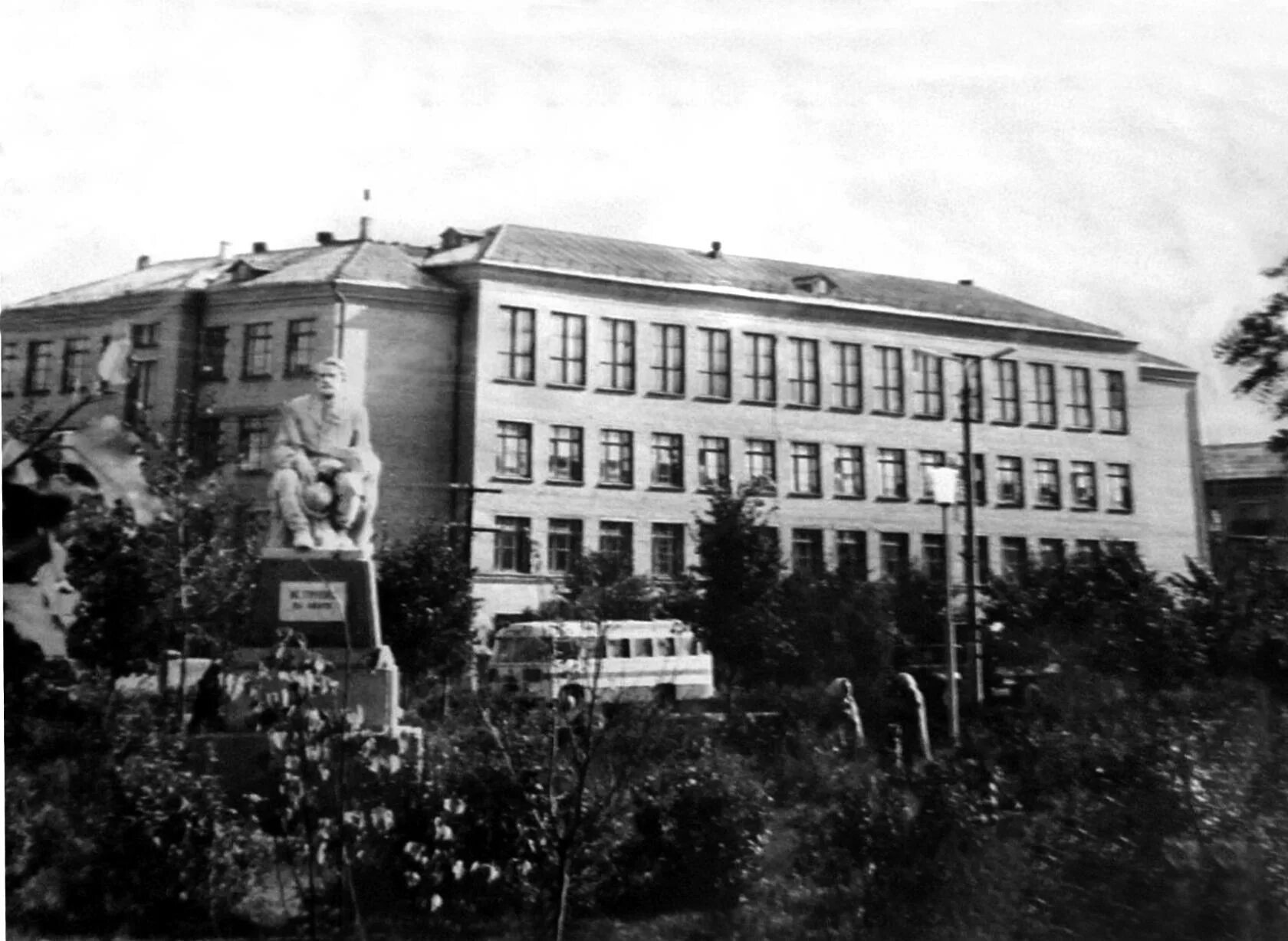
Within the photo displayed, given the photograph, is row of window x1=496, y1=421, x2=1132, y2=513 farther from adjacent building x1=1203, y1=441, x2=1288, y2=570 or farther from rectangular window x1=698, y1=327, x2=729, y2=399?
adjacent building x1=1203, y1=441, x2=1288, y2=570

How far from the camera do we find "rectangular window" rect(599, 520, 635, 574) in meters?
2.91

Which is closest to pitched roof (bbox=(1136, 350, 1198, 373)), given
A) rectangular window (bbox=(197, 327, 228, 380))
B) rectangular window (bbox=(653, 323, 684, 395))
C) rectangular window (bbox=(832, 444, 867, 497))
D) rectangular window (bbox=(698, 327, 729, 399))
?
rectangular window (bbox=(832, 444, 867, 497))

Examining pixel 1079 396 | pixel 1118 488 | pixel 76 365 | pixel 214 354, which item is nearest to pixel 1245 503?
pixel 1118 488

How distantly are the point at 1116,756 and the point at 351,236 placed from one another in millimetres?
2262

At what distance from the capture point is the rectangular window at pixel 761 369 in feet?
9.87

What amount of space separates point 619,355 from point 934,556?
88cm

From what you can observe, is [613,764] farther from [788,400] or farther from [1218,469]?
[1218,469]

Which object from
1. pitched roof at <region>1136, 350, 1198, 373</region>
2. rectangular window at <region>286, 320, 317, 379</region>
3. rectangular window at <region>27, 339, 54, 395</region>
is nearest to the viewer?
rectangular window at <region>286, 320, 317, 379</region>

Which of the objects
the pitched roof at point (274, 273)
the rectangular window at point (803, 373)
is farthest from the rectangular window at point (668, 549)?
the pitched roof at point (274, 273)

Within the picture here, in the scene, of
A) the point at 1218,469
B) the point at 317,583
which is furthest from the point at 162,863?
the point at 1218,469

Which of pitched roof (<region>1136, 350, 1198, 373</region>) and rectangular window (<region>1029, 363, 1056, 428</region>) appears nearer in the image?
rectangular window (<region>1029, 363, 1056, 428</region>)

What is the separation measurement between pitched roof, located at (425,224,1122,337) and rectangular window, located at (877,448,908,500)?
1.23 ft

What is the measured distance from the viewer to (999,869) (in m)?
2.80

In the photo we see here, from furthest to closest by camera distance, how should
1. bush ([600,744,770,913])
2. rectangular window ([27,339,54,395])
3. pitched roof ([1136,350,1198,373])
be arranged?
rectangular window ([27,339,54,395]) < pitched roof ([1136,350,1198,373]) < bush ([600,744,770,913])
